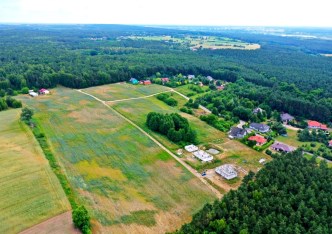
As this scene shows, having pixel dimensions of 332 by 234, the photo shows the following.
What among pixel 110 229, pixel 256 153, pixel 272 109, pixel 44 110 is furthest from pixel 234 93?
pixel 110 229

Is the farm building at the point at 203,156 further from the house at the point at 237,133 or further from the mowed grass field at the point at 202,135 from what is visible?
the house at the point at 237,133

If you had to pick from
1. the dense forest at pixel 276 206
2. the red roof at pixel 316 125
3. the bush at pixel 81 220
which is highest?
the dense forest at pixel 276 206

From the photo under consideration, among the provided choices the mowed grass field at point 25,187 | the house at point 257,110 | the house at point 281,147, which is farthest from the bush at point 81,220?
the house at point 257,110

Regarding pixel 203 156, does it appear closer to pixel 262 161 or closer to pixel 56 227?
pixel 262 161

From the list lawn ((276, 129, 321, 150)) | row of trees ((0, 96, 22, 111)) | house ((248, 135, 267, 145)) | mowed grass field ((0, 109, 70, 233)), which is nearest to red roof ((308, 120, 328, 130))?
lawn ((276, 129, 321, 150))

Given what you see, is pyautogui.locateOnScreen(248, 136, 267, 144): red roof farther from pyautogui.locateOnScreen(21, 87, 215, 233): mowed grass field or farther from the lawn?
pyautogui.locateOnScreen(21, 87, 215, 233): mowed grass field

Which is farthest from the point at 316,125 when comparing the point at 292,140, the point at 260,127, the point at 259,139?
the point at 259,139
